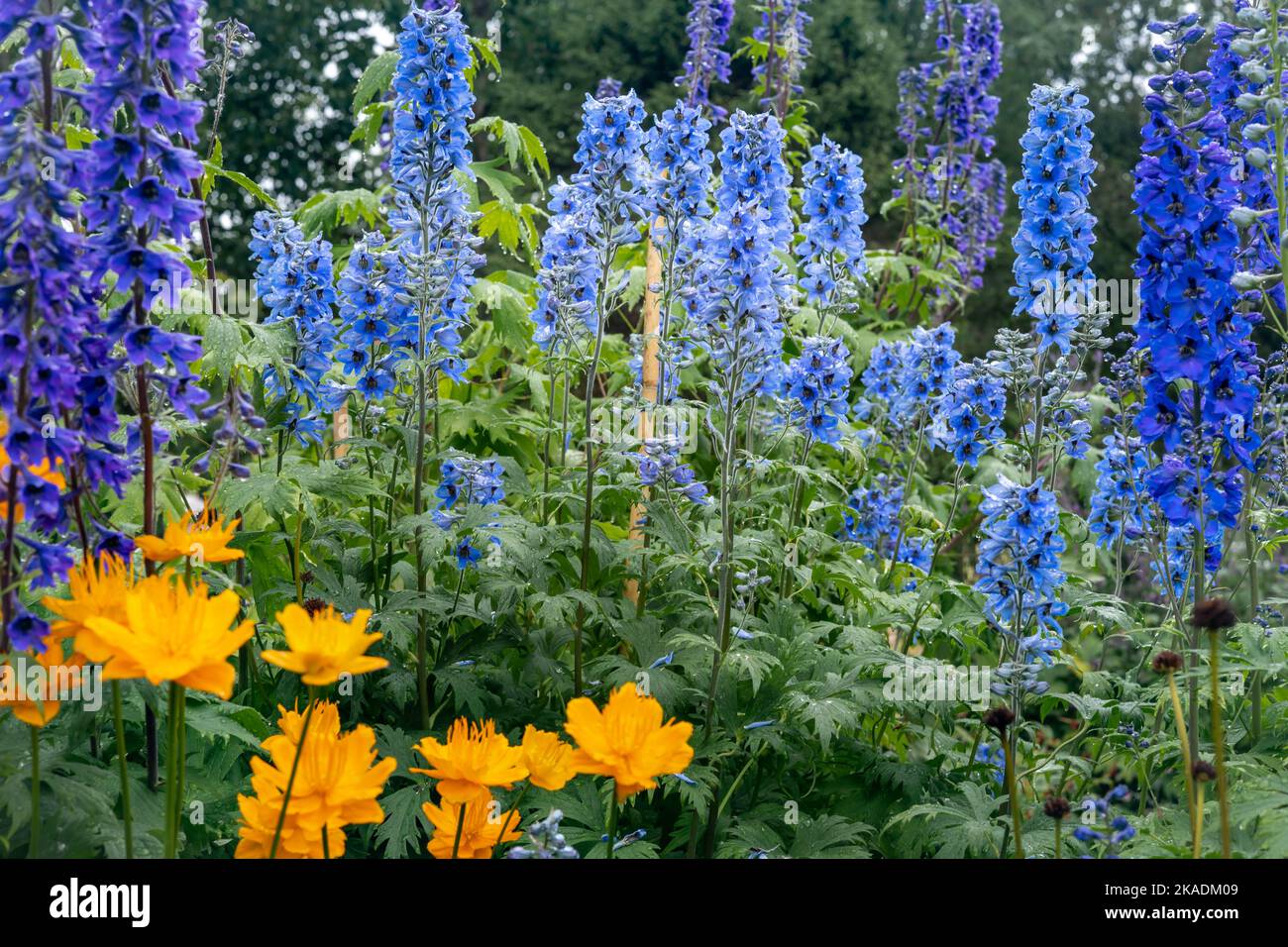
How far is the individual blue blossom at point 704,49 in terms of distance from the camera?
548cm

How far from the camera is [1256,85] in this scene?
332cm

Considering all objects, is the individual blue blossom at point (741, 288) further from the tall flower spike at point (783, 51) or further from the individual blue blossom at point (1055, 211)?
the tall flower spike at point (783, 51)

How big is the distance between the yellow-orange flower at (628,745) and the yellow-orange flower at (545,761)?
186 millimetres

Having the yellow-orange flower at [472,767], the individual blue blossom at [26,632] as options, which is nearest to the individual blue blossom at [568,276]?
the yellow-orange flower at [472,767]

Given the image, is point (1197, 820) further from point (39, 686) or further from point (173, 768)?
point (39, 686)

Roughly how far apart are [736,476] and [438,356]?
0.90 meters

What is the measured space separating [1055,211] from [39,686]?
263cm

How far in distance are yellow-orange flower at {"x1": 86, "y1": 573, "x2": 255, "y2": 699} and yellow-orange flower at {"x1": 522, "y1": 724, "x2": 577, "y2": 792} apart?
0.58m

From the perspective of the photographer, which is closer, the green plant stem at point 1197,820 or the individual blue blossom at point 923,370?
the green plant stem at point 1197,820

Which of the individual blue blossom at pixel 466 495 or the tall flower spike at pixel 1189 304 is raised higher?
the tall flower spike at pixel 1189 304

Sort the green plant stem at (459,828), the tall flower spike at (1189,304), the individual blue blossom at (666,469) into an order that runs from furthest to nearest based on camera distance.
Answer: the individual blue blossom at (666,469) → the tall flower spike at (1189,304) → the green plant stem at (459,828)

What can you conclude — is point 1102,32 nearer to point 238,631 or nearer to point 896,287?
point 896,287

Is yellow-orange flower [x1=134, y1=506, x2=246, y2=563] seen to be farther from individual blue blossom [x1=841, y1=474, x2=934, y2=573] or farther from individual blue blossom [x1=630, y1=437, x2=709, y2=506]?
individual blue blossom [x1=841, y1=474, x2=934, y2=573]

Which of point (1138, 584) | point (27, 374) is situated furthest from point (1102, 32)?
point (27, 374)
